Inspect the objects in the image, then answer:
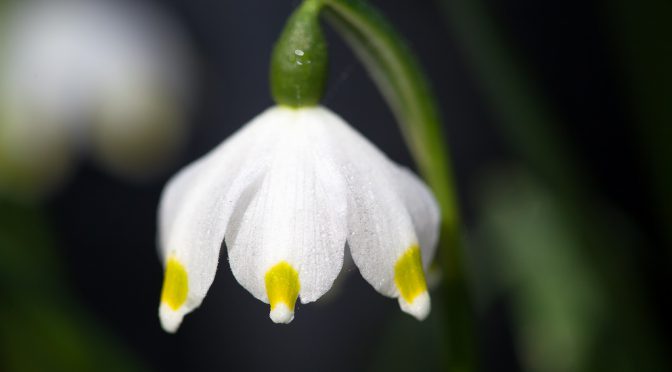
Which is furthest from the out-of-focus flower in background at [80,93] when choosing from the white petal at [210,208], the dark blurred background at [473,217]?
the white petal at [210,208]

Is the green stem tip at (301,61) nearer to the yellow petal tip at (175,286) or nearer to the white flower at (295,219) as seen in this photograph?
the white flower at (295,219)

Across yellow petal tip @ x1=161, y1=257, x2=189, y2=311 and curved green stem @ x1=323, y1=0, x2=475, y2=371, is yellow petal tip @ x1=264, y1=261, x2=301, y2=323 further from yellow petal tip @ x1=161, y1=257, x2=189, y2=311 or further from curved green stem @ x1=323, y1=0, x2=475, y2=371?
curved green stem @ x1=323, y1=0, x2=475, y2=371

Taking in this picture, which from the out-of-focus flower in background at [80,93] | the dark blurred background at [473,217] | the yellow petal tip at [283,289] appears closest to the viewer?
the yellow petal tip at [283,289]

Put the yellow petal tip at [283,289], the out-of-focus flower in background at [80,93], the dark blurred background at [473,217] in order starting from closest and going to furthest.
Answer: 1. the yellow petal tip at [283,289]
2. the dark blurred background at [473,217]
3. the out-of-focus flower in background at [80,93]

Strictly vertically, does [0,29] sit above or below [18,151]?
above

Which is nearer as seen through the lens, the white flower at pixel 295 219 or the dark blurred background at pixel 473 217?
the white flower at pixel 295 219

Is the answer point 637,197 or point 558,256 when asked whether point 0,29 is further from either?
point 637,197

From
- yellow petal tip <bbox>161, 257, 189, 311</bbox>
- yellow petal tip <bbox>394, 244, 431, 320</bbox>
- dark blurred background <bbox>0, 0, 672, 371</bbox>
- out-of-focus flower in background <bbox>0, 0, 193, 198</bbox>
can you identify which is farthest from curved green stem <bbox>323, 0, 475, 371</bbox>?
out-of-focus flower in background <bbox>0, 0, 193, 198</bbox>

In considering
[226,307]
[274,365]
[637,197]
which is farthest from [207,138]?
[637,197]
